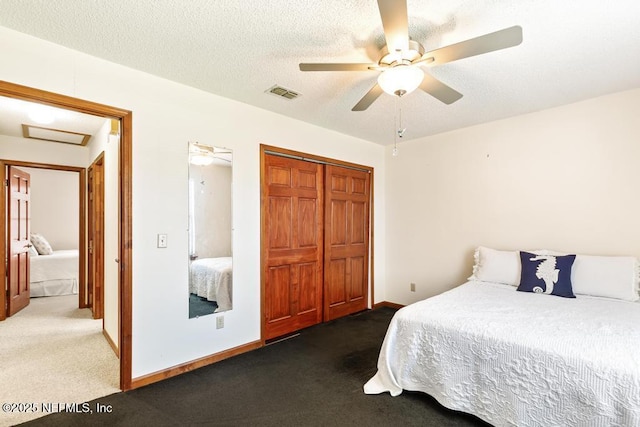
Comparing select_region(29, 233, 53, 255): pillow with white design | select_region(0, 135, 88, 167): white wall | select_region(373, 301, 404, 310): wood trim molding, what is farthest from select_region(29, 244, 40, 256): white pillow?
select_region(373, 301, 404, 310): wood trim molding

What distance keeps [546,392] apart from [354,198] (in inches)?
115

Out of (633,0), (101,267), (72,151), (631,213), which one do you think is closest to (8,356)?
(101,267)

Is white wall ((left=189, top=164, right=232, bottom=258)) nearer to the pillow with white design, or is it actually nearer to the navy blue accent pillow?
the navy blue accent pillow

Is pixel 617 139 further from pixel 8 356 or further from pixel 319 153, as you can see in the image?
pixel 8 356

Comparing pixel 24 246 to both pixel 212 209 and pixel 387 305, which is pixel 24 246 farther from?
pixel 387 305

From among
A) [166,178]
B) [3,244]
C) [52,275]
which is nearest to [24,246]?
[3,244]

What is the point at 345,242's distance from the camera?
4.14 m

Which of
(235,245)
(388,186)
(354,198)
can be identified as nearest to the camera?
(235,245)

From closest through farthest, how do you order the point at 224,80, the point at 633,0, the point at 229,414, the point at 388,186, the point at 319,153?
the point at 633,0 → the point at 229,414 → the point at 224,80 → the point at 319,153 → the point at 388,186

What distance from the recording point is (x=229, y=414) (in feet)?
6.75

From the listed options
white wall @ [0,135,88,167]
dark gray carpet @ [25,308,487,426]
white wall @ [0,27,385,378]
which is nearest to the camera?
dark gray carpet @ [25,308,487,426]

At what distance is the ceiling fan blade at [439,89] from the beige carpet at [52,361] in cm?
315

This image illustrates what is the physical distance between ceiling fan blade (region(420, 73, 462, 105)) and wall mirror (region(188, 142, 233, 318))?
1835 millimetres

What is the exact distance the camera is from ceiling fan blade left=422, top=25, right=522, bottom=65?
4.87 ft
